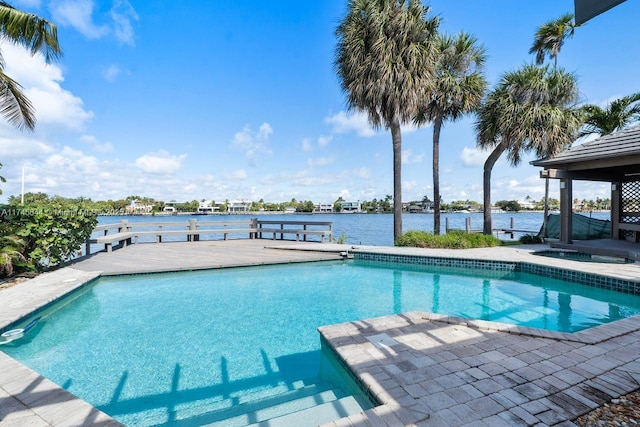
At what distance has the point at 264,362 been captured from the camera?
3301 mm

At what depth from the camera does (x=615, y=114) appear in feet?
40.3

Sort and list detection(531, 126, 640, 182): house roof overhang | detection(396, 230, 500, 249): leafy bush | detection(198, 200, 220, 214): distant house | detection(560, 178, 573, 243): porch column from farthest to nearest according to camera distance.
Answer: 1. detection(198, 200, 220, 214): distant house
2. detection(396, 230, 500, 249): leafy bush
3. detection(560, 178, 573, 243): porch column
4. detection(531, 126, 640, 182): house roof overhang

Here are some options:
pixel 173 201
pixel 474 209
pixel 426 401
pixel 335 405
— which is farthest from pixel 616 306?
pixel 173 201

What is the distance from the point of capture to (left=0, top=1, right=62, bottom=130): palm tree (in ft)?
19.0

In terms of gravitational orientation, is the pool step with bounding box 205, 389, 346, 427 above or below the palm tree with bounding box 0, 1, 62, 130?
below

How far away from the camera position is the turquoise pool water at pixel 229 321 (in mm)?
2799

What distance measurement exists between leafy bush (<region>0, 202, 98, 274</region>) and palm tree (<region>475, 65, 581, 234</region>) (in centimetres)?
1313

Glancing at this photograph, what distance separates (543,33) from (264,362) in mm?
16585

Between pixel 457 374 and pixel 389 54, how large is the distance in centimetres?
976

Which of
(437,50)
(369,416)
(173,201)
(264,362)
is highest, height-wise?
(437,50)

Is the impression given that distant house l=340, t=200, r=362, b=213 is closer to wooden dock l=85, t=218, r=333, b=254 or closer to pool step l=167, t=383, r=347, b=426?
wooden dock l=85, t=218, r=333, b=254

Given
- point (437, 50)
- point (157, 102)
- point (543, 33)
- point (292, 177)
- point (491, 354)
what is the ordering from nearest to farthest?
point (491, 354) → point (437, 50) → point (543, 33) → point (157, 102) → point (292, 177)

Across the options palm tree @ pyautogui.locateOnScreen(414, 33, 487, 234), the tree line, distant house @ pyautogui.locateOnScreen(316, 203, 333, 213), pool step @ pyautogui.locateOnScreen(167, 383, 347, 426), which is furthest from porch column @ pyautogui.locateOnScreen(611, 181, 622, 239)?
distant house @ pyautogui.locateOnScreen(316, 203, 333, 213)

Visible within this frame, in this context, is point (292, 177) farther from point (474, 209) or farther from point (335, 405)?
point (335, 405)
